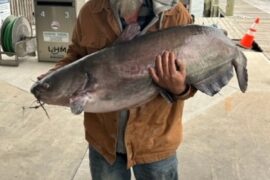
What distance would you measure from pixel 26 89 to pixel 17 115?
0.90m

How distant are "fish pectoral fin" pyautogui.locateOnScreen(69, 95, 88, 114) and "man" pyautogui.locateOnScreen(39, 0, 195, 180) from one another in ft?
0.94

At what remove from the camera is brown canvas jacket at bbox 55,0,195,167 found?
6.02 ft

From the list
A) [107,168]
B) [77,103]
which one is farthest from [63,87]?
[107,168]

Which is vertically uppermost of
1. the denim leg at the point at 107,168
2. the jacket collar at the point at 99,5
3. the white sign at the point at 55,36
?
the jacket collar at the point at 99,5

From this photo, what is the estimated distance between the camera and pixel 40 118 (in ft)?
14.7

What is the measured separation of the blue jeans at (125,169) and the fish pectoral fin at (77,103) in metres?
0.48

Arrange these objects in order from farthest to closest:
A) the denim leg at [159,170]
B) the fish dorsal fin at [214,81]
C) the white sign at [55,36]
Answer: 1. the white sign at [55,36]
2. the denim leg at [159,170]
3. the fish dorsal fin at [214,81]

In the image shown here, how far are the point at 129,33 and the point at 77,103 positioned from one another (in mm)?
345

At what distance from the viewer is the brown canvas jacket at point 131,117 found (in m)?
1.83

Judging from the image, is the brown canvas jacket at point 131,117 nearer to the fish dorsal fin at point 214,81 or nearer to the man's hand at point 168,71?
the fish dorsal fin at point 214,81

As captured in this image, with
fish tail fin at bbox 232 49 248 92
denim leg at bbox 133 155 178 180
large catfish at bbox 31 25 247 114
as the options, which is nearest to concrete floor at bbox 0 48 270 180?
denim leg at bbox 133 155 178 180

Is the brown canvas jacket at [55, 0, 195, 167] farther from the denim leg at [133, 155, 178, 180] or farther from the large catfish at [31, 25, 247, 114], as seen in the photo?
the large catfish at [31, 25, 247, 114]

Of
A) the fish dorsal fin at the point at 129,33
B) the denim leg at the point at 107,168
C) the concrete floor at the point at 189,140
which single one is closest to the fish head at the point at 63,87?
the fish dorsal fin at the point at 129,33

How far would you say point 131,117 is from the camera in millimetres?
1849
